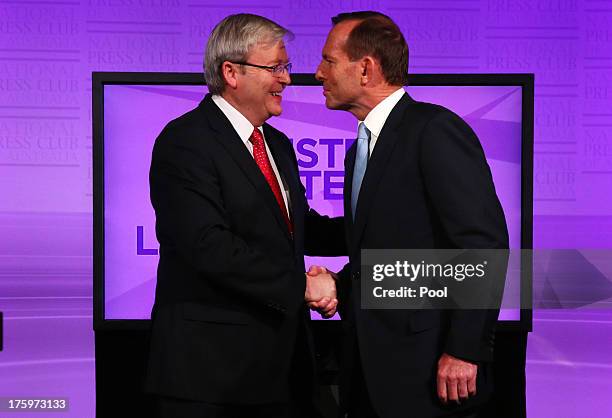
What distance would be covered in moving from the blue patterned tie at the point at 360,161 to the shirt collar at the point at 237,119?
0.31m

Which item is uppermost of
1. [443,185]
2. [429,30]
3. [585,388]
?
[429,30]

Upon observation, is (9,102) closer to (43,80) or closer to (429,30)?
(43,80)

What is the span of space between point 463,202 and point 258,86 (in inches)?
28.4

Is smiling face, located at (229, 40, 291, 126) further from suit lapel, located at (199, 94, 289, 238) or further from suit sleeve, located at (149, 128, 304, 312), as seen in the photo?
suit sleeve, located at (149, 128, 304, 312)

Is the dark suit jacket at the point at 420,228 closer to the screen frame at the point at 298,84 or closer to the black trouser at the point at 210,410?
the black trouser at the point at 210,410

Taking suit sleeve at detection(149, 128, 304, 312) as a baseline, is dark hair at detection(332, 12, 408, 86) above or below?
above

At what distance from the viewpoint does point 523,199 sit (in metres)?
3.37

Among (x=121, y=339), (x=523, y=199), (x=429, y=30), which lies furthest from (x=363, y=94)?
(x=429, y=30)

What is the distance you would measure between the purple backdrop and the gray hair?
64.5 inches

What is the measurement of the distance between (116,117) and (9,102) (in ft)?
3.60

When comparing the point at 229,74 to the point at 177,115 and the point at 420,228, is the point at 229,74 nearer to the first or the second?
the point at 420,228

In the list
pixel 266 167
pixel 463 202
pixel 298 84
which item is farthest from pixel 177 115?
pixel 463 202

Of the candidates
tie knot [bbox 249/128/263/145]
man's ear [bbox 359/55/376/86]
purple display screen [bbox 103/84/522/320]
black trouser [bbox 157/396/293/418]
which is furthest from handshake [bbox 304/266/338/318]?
purple display screen [bbox 103/84/522/320]

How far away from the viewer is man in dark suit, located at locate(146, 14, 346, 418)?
2.28 metres
